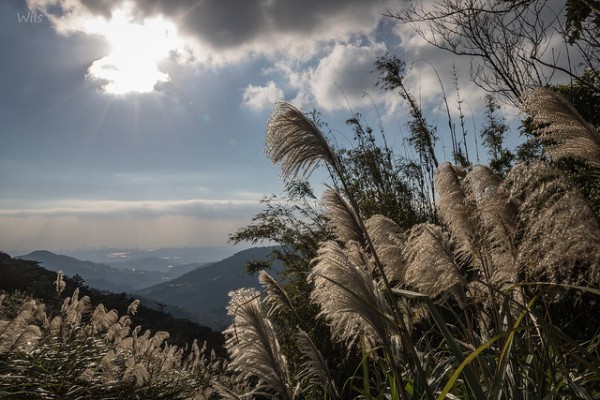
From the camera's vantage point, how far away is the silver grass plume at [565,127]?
194cm

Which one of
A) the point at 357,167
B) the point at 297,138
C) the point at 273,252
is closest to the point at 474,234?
the point at 297,138

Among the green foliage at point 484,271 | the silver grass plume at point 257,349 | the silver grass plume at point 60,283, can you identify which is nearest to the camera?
the green foliage at point 484,271

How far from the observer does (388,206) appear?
8.74 meters

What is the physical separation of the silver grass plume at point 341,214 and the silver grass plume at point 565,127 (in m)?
1.07

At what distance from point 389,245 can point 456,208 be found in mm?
482

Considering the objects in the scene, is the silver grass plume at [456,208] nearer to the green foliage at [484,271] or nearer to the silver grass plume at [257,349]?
the green foliage at [484,271]

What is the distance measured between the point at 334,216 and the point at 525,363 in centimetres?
129

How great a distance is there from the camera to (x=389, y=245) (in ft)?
9.09

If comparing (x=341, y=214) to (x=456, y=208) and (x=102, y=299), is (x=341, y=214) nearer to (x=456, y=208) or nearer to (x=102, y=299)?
(x=456, y=208)

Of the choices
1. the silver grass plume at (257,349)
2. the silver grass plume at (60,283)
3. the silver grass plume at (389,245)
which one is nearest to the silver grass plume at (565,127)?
the silver grass plume at (389,245)

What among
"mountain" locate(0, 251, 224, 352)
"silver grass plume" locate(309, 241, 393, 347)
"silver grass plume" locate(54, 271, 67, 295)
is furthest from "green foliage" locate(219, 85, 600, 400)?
"mountain" locate(0, 251, 224, 352)

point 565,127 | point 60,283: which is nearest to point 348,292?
point 565,127

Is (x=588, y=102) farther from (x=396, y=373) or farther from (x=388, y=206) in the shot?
(x=396, y=373)

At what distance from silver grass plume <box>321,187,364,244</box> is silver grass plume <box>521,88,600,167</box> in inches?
42.2
